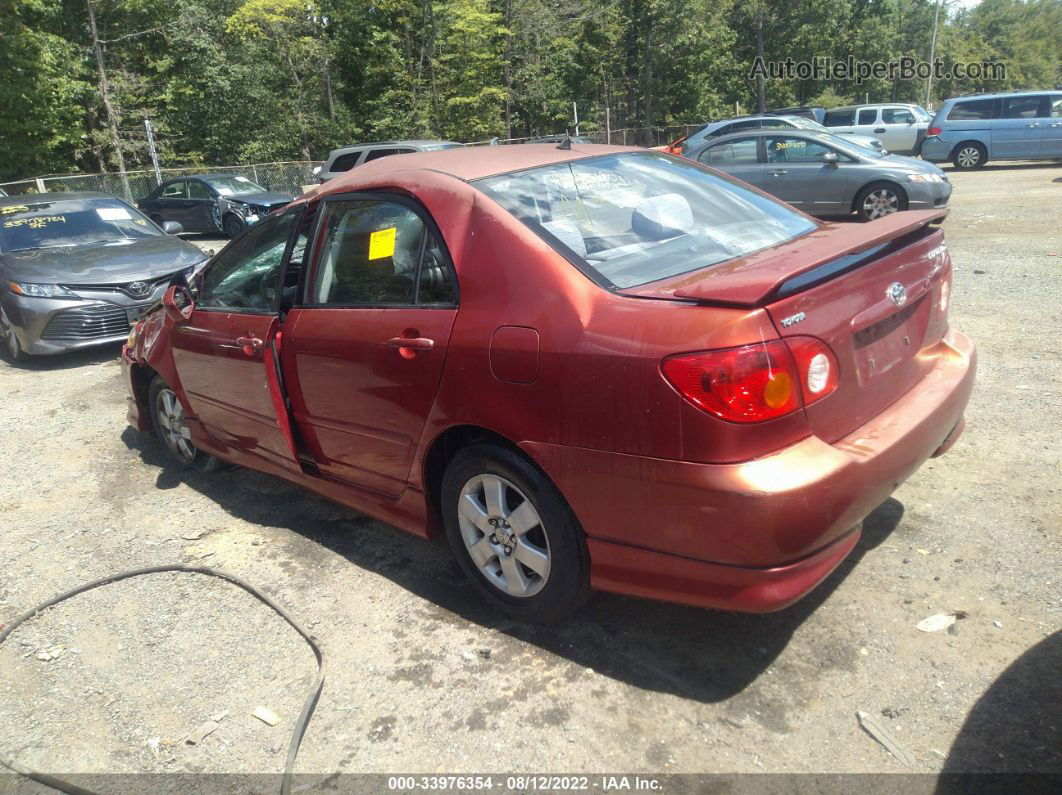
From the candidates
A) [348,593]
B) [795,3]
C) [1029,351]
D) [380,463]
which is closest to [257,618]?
[348,593]

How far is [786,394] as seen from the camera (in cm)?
237

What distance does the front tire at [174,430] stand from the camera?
193 inches

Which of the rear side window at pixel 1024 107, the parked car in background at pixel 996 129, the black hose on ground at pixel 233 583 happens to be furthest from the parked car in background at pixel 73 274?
the rear side window at pixel 1024 107

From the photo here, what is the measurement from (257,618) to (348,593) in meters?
0.38

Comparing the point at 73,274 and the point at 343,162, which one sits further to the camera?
the point at 343,162

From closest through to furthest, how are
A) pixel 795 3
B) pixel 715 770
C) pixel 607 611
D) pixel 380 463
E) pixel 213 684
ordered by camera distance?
1. pixel 715 770
2. pixel 213 684
3. pixel 607 611
4. pixel 380 463
5. pixel 795 3

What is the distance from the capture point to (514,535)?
9.74 ft

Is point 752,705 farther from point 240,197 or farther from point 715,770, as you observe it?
point 240,197

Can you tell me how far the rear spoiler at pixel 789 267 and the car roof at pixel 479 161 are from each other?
38.4 inches

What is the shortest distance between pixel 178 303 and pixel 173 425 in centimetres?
89

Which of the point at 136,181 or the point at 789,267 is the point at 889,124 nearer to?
the point at 136,181

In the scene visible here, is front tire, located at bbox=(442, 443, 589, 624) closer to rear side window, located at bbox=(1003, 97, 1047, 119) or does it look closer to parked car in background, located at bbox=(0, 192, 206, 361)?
parked car in background, located at bbox=(0, 192, 206, 361)

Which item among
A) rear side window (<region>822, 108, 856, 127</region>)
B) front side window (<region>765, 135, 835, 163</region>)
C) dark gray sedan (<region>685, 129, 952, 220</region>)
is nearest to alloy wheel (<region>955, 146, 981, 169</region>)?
rear side window (<region>822, 108, 856, 127</region>)

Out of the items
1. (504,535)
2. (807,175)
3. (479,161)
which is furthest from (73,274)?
(807,175)
